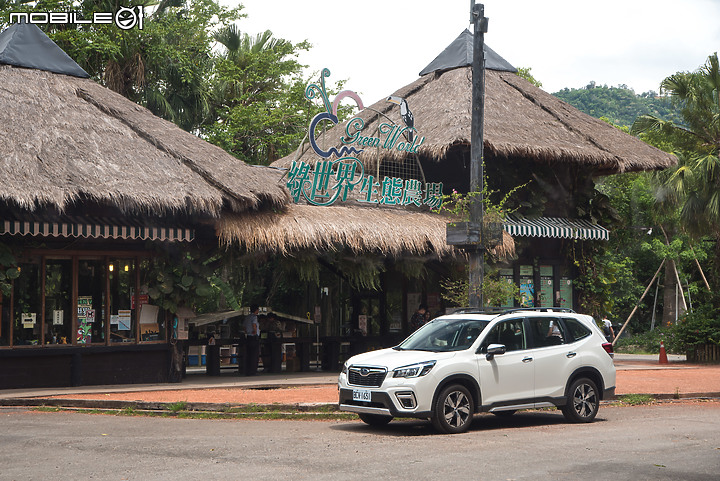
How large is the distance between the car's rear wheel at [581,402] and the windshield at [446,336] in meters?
1.76

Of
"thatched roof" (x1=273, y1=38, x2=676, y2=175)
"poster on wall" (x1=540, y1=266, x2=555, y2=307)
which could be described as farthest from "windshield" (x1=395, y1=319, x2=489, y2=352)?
"poster on wall" (x1=540, y1=266, x2=555, y2=307)

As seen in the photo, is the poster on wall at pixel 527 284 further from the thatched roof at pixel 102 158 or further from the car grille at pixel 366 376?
the car grille at pixel 366 376

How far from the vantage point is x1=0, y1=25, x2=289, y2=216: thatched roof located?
1656 cm

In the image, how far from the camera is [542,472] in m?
8.49

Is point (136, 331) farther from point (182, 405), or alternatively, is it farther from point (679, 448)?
point (679, 448)

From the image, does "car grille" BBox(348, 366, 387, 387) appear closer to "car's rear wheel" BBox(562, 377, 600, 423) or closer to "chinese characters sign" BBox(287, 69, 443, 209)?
"car's rear wheel" BBox(562, 377, 600, 423)

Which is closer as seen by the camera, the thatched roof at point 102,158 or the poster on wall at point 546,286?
the thatched roof at point 102,158

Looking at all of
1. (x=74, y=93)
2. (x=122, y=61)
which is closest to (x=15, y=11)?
Answer: (x=122, y=61)

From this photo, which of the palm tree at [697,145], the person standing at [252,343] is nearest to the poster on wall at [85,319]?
the person standing at [252,343]

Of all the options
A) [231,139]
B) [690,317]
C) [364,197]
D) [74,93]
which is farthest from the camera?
[231,139]

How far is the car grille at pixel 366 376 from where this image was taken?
38.1 ft

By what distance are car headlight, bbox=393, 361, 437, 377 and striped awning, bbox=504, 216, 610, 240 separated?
12.8m

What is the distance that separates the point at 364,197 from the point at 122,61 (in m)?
13.7
